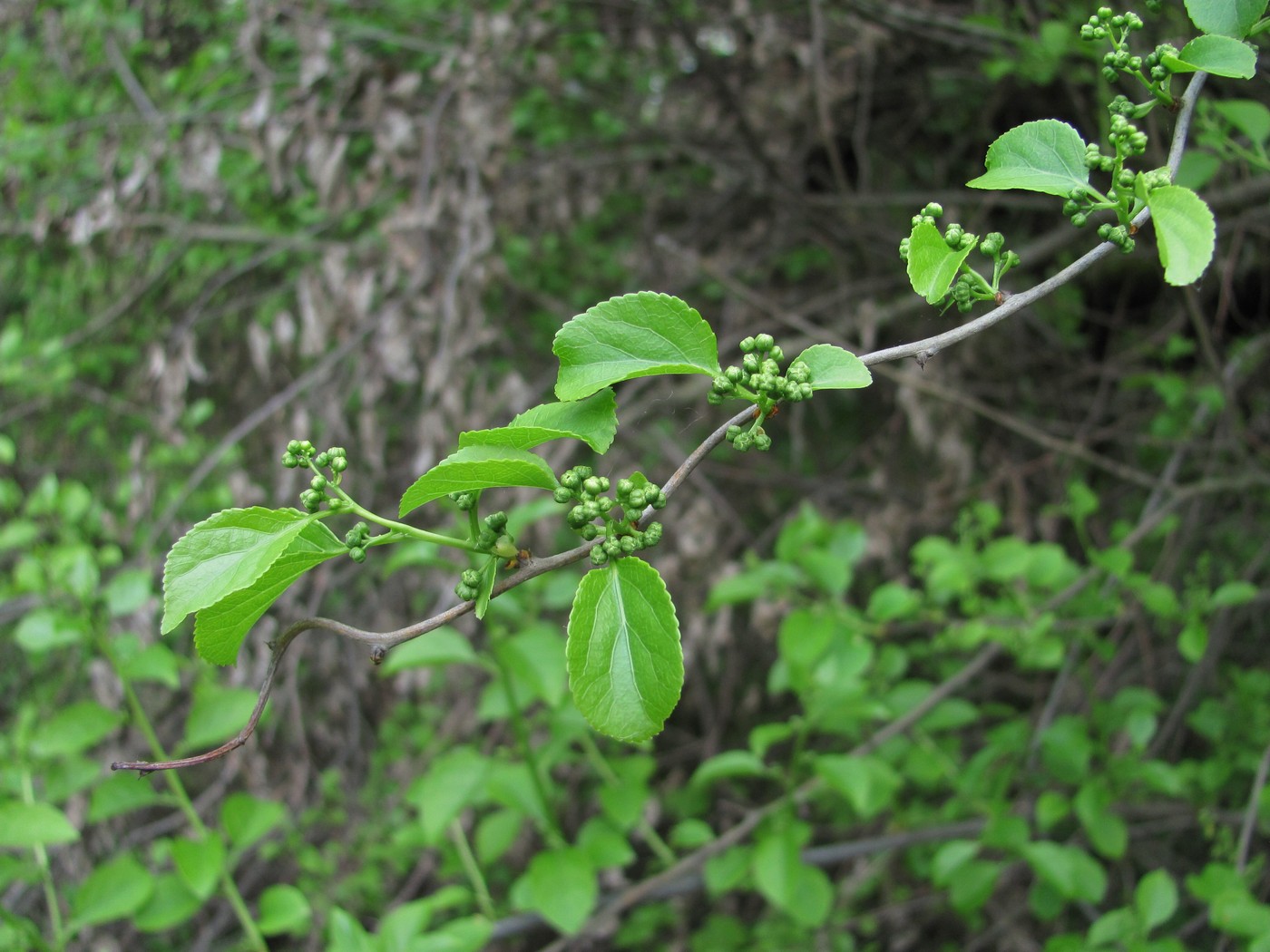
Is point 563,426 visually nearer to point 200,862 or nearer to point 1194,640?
point 200,862

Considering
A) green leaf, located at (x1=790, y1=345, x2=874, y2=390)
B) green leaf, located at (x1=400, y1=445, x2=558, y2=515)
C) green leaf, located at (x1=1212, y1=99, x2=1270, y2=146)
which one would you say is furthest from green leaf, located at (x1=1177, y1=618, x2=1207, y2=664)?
green leaf, located at (x1=400, y1=445, x2=558, y2=515)

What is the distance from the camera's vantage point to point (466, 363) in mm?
2520

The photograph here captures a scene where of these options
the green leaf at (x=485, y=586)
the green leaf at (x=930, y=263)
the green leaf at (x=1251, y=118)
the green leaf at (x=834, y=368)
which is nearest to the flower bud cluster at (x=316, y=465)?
the green leaf at (x=485, y=586)

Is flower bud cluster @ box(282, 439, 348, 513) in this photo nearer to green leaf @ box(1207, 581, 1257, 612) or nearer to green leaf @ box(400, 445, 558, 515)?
green leaf @ box(400, 445, 558, 515)

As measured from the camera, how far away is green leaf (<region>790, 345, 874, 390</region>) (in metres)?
0.77

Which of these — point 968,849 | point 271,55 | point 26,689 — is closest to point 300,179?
point 271,55

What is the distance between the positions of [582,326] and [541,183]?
259 centimetres

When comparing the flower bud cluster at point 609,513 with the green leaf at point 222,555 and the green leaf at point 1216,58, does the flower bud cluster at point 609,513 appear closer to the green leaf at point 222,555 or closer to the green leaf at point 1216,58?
the green leaf at point 222,555

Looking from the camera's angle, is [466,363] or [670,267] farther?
[670,267]

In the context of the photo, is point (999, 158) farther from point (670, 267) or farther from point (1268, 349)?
point (670, 267)

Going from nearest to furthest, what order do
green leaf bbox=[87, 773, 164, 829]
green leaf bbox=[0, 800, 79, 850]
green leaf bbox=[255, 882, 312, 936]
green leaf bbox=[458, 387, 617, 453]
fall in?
1. green leaf bbox=[458, 387, 617, 453]
2. green leaf bbox=[0, 800, 79, 850]
3. green leaf bbox=[255, 882, 312, 936]
4. green leaf bbox=[87, 773, 164, 829]

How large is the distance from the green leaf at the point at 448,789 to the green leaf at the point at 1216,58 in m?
1.49

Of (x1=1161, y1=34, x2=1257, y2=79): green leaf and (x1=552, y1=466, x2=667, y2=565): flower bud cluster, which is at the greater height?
(x1=1161, y1=34, x2=1257, y2=79): green leaf

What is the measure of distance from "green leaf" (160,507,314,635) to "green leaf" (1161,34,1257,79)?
2.62 feet
